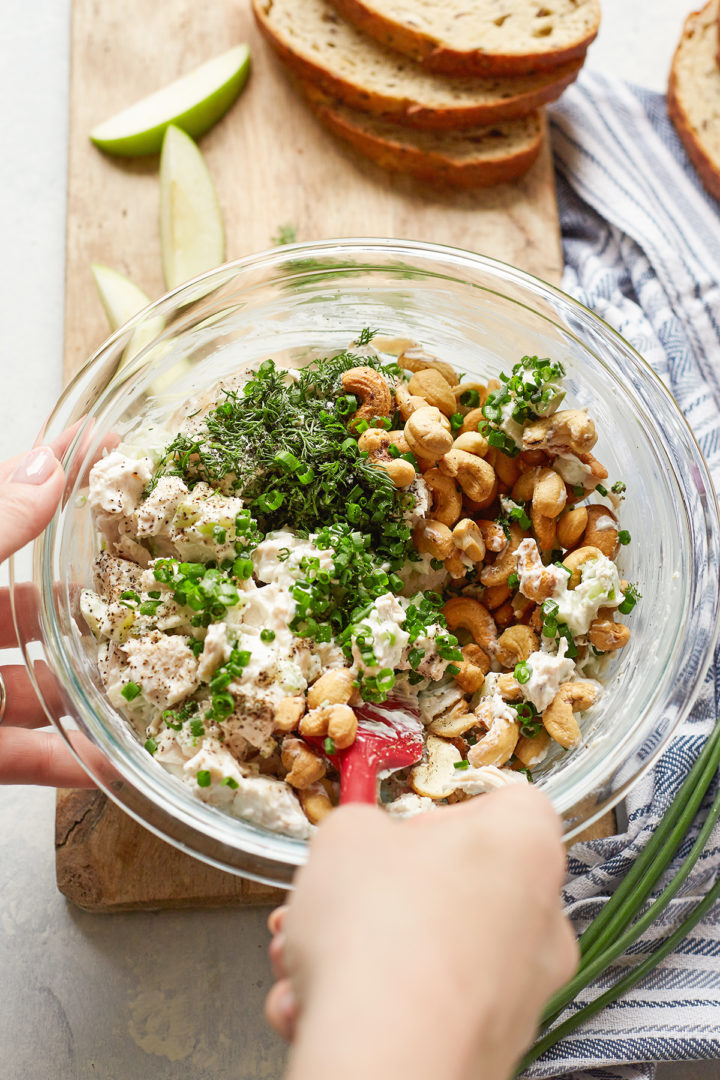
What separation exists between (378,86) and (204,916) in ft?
6.67

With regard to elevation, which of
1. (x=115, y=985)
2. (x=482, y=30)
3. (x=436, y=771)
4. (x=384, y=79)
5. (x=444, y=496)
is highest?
(x=482, y=30)

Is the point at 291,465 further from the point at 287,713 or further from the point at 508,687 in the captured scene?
the point at 508,687

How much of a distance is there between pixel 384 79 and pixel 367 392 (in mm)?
1127

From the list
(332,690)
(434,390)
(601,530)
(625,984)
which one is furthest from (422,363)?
(625,984)

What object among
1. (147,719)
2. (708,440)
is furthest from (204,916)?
(708,440)

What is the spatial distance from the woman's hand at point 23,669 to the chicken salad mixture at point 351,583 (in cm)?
10

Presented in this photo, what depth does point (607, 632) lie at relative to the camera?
1.51 meters

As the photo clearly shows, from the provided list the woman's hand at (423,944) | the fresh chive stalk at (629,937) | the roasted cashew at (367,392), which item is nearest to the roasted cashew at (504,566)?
the roasted cashew at (367,392)

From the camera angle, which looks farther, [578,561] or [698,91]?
[698,91]

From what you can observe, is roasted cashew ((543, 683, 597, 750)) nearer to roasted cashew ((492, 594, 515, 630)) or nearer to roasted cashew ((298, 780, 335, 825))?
roasted cashew ((492, 594, 515, 630))

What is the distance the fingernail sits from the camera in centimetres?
150

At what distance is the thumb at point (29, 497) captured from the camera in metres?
1.45

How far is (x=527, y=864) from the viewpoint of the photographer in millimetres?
891

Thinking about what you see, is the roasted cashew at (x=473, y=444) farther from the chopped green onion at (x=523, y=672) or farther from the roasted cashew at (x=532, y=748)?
the roasted cashew at (x=532, y=748)
